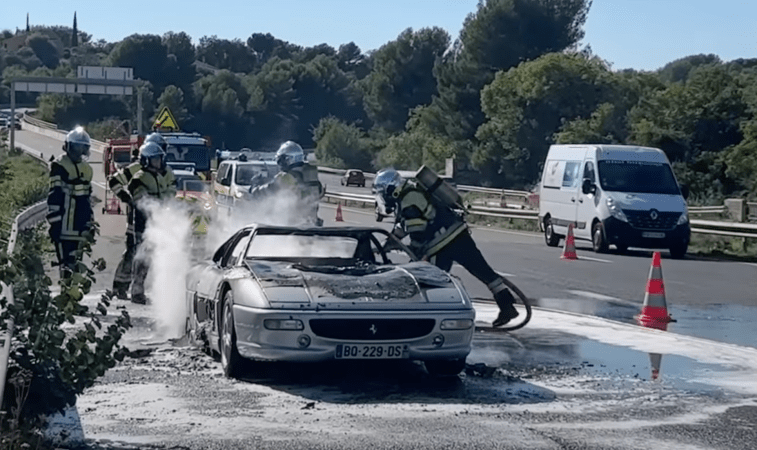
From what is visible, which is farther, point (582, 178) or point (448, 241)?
point (582, 178)

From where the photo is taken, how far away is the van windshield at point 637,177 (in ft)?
88.8

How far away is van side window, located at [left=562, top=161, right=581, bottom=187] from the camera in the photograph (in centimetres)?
2816

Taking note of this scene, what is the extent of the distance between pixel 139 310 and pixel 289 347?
597 cm

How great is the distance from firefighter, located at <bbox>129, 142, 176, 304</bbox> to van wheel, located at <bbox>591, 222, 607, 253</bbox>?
13.0m

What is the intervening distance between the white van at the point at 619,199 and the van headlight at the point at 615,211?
0.02m

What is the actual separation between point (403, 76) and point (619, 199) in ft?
324

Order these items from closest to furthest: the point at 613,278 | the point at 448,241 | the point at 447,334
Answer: the point at 447,334 < the point at 448,241 < the point at 613,278

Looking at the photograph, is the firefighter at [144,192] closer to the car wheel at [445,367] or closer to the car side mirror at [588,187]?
the car wheel at [445,367]

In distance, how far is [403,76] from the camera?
124375mm

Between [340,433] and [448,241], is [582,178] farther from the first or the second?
[340,433]

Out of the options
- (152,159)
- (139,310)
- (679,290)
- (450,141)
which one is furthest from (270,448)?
(450,141)

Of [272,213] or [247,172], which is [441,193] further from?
[247,172]

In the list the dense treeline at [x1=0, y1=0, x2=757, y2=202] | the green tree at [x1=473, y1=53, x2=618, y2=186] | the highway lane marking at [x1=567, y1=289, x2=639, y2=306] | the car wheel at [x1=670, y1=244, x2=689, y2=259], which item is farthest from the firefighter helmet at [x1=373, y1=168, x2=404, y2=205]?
the green tree at [x1=473, y1=53, x2=618, y2=186]

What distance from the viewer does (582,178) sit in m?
27.8
